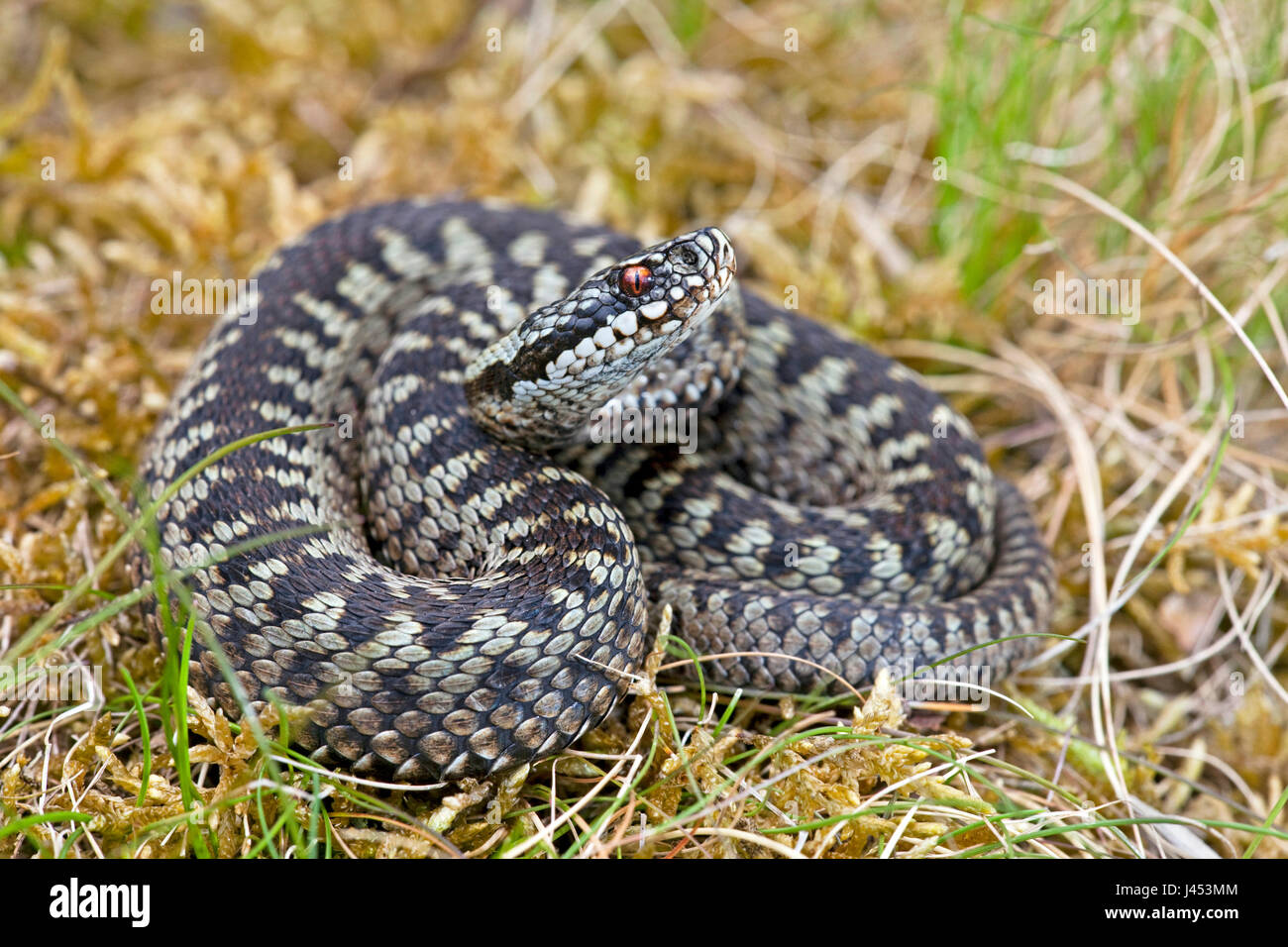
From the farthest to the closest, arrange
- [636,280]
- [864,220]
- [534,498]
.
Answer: [864,220], [534,498], [636,280]

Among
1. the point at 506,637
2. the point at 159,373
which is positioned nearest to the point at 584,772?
the point at 506,637

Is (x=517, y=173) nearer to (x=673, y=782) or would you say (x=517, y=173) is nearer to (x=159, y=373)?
(x=159, y=373)

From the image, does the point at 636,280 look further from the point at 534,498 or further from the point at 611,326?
the point at 534,498

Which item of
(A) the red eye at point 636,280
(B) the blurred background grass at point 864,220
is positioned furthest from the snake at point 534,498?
(B) the blurred background grass at point 864,220

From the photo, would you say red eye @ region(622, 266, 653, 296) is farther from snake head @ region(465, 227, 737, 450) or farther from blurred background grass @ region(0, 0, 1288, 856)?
blurred background grass @ region(0, 0, 1288, 856)

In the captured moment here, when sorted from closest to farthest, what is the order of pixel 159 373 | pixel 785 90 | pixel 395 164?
1. pixel 159 373
2. pixel 395 164
3. pixel 785 90

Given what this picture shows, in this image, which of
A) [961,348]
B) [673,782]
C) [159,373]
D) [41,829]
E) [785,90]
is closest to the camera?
[41,829]

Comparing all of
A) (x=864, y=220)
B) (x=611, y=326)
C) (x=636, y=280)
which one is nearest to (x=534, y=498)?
(x=611, y=326)
